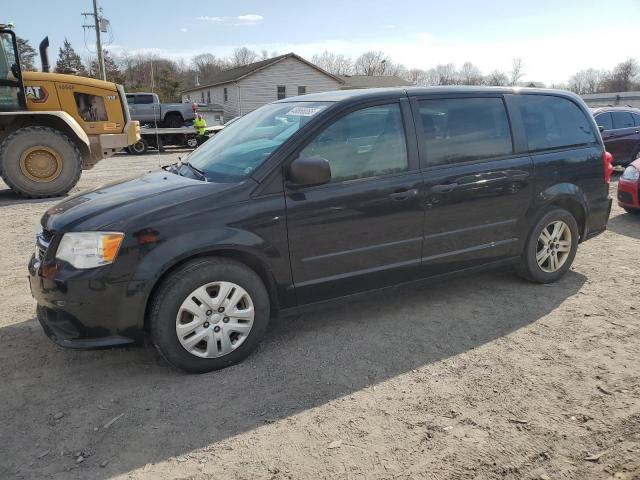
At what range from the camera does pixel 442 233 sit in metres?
4.05

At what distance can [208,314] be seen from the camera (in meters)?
3.27

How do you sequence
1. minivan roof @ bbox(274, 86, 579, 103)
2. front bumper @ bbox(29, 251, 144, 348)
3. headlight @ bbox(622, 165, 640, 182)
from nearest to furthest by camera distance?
front bumper @ bbox(29, 251, 144, 348) < minivan roof @ bbox(274, 86, 579, 103) < headlight @ bbox(622, 165, 640, 182)

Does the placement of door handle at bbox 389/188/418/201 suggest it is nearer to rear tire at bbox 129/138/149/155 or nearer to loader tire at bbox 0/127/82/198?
loader tire at bbox 0/127/82/198

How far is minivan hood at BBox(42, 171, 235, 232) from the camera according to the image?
3.14m

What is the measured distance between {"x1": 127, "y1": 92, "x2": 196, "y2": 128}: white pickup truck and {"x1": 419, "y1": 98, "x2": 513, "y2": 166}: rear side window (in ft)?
71.7

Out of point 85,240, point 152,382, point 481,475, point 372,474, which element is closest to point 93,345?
point 152,382

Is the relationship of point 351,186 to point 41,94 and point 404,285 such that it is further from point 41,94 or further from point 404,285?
point 41,94

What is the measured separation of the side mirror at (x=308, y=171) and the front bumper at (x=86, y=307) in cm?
128

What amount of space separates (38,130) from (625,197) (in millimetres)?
10528

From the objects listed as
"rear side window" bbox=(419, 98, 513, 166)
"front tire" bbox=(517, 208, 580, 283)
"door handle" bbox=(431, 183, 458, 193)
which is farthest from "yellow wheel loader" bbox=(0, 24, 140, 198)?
"front tire" bbox=(517, 208, 580, 283)

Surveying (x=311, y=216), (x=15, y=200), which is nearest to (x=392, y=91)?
(x=311, y=216)

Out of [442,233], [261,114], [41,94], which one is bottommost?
[442,233]

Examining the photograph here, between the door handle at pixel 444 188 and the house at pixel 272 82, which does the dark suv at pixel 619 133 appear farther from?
the house at pixel 272 82

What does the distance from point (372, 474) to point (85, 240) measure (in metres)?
2.14
